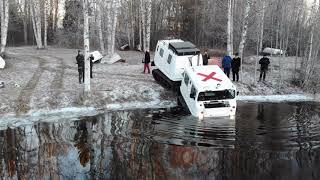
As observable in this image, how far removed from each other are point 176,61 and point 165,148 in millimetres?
9453

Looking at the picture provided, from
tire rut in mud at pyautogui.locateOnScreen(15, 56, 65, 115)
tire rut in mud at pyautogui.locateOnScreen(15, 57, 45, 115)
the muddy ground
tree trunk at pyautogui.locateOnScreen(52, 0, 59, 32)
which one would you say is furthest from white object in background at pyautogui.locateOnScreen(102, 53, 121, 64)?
tree trunk at pyautogui.locateOnScreen(52, 0, 59, 32)

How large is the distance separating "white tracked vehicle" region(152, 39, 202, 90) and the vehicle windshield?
4044mm

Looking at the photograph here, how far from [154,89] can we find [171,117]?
4.69m

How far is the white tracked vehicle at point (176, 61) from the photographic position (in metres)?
24.0

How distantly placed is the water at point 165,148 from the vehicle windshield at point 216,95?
3.78ft

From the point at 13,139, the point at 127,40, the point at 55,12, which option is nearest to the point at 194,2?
the point at 127,40

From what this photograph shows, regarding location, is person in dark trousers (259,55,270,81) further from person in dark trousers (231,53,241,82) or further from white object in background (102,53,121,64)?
white object in background (102,53,121,64)

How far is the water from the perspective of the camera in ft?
42.3

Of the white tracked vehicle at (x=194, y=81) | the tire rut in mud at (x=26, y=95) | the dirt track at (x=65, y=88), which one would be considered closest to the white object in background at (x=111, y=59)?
the dirt track at (x=65, y=88)

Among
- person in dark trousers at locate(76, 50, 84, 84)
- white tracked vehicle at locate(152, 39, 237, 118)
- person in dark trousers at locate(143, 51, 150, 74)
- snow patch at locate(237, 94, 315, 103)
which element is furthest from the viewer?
person in dark trousers at locate(143, 51, 150, 74)

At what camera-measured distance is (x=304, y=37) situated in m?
30.1

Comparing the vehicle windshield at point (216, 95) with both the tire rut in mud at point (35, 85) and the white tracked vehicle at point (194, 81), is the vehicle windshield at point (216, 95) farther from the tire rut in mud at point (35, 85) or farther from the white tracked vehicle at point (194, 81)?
the tire rut in mud at point (35, 85)

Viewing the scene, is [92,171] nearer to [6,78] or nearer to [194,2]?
[6,78]

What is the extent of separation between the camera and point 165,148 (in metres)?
15.3
